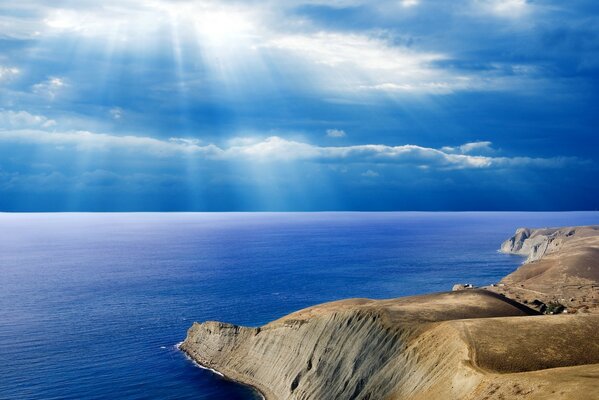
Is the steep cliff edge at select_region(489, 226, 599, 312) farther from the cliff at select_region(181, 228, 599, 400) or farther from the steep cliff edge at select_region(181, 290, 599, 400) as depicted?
the cliff at select_region(181, 228, 599, 400)

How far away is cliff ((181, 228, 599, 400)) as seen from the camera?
49.8 meters

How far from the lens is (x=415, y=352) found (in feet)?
209

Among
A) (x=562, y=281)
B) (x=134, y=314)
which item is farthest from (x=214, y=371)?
(x=562, y=281)

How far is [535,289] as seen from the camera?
132 m

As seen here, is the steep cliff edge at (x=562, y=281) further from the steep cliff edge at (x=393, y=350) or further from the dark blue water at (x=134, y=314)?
the steep cliff edge at (x=393, y=350)

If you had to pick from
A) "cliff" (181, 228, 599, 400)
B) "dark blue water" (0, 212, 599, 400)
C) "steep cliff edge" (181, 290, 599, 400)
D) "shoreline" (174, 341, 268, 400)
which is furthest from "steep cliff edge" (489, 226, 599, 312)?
"shoreline" (174, 341, 268, 400)

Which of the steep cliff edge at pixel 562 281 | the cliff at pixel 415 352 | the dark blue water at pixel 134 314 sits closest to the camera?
the cliff at pixel 415 352

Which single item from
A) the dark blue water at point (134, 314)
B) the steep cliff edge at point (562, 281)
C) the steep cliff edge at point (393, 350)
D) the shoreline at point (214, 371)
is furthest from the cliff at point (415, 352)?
the steep cliff edge at point (562, 281)

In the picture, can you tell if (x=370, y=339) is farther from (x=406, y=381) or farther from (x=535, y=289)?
(x=535, y=289)

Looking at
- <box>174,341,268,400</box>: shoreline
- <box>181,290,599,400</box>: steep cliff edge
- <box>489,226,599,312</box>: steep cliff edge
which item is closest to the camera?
A: <box>181,290,599,400</box>: steep cliff edge

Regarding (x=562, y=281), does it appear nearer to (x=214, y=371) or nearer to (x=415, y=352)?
(x=415, y=352)

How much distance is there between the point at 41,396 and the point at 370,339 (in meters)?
46.9

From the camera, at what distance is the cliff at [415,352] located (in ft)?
164

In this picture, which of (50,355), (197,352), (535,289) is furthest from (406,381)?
(535,289)
